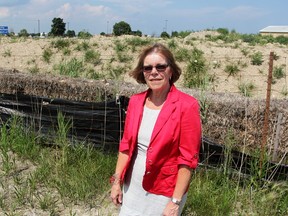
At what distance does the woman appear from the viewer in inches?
85.2

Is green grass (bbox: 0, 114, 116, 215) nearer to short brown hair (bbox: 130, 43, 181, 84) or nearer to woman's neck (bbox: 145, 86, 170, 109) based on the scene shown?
woman's neck (bbox: 145, 86, 170, 109)

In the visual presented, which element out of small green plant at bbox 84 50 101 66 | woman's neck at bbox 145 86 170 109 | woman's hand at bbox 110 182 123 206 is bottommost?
woman's hand at bbox 110 182 123 206

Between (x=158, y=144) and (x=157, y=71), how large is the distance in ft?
1.43

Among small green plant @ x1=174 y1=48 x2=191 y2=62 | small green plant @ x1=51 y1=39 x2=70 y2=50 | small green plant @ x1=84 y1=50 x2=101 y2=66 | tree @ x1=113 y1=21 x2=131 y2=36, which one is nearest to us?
small green plant @ x1=174 y1=48 x2=191 y2=62

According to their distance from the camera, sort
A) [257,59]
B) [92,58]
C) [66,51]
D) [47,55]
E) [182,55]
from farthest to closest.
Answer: [66,51] → [47,55] → [92,58] → [182,55] → [257,59]

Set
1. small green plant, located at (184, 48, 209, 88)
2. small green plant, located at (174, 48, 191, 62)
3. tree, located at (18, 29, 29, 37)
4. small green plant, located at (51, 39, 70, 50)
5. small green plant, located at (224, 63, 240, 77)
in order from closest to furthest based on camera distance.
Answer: small green plant, located at (184, 48, 209, 88)
small green plant, located at (224, 63, 240, 77)
small green plant, located at (174, 48, 191, 62)
small green plant, located at (51, 39, 70, 50)
tree, located at (18, 29, 29, 37)

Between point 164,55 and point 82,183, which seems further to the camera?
point 82,183

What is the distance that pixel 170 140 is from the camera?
2191 mm

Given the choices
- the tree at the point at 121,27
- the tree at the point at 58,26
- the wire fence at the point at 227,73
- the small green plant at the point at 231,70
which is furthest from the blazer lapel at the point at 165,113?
the tree at the point at 58,26

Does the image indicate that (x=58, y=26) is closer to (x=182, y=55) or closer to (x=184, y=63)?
(x=182, y=55)

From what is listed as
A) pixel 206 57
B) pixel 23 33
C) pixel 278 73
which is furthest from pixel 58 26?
pixel 278 73

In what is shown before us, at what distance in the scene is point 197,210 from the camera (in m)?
3.63

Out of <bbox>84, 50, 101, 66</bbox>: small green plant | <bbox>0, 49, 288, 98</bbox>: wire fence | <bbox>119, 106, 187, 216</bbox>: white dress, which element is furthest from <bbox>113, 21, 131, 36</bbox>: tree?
<bbox>119, 106, 187, 216</bbox>: white dress

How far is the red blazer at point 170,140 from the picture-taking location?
7.06 feet
